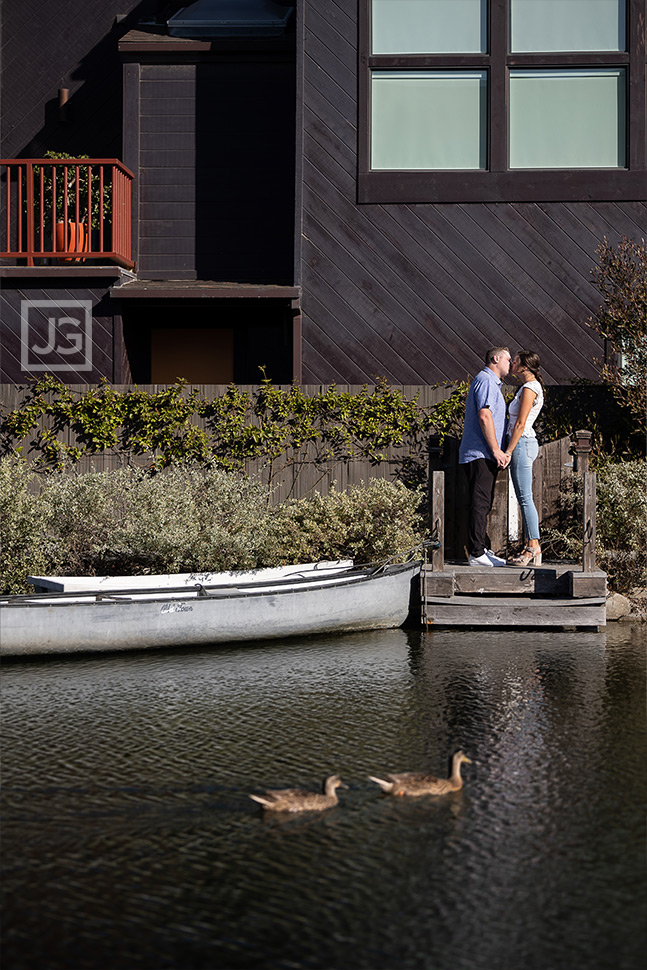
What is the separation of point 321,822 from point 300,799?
0.16 metres

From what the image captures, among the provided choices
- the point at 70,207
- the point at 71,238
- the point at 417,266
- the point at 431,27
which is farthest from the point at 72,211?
the point at 431,27

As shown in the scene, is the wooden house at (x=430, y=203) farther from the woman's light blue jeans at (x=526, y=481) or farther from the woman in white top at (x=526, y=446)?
the woman's light blue jeans at (x=526, y=481)

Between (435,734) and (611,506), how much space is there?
18.7ft

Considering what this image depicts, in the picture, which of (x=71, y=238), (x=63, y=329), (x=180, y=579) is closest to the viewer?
(x=180, y=579)

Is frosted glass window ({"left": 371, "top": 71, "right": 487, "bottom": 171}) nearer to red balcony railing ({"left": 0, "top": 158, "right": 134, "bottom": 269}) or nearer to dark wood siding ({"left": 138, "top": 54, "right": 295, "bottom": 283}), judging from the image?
dark wood siding ({"left": 138, "top": 54, "right": 295, "bottom": 283})

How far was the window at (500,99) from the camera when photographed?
1455cm

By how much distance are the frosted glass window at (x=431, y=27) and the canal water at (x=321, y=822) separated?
30.8 ft

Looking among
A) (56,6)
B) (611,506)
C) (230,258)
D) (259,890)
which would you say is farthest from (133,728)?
(56,6)

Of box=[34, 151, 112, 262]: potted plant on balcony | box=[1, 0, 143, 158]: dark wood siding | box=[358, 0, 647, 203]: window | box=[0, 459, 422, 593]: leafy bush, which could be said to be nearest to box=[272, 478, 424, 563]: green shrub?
box=[0, 459, 422, 593]: leafy bush

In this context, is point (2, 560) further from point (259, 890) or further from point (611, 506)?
point (259, 890)

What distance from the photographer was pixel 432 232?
581 inches

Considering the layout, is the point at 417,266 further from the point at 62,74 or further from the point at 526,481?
the point at 62,74

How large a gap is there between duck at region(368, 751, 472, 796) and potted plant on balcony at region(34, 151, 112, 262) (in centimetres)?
1138

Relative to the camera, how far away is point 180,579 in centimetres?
1002
